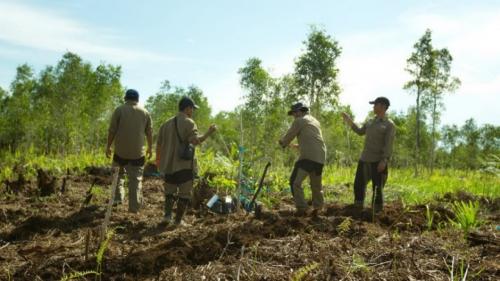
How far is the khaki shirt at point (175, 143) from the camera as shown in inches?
258

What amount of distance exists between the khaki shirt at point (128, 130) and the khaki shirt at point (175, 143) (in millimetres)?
948

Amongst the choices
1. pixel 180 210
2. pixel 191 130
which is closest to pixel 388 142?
pixel 191 130

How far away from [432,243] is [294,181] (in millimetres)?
3221

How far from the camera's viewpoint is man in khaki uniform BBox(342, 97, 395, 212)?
23.7 feet

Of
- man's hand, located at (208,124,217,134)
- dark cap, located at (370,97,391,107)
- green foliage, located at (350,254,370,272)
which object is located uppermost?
dark cap, located at (370,97,391,107)

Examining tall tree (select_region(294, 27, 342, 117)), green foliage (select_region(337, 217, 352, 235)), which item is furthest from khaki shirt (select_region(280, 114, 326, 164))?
tall tree (select_region(294, 27, 342, 117))

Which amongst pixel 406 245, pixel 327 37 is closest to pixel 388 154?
pixel 406 245

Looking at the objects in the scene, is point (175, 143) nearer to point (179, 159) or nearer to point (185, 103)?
point (179, 159)

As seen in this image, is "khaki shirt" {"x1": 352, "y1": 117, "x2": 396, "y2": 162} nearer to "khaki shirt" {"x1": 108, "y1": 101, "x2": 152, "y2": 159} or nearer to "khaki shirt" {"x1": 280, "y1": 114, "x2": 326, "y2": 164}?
"khaki shirt" {"x1": 280, "y1": 114, "x2": 326, "y2": 164}

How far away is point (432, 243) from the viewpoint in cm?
435

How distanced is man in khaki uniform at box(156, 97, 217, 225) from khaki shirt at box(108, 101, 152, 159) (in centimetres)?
94

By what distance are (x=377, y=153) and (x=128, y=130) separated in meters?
4.01

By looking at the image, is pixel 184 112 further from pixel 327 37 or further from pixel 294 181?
pixel 327 37

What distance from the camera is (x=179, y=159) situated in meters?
6.56
